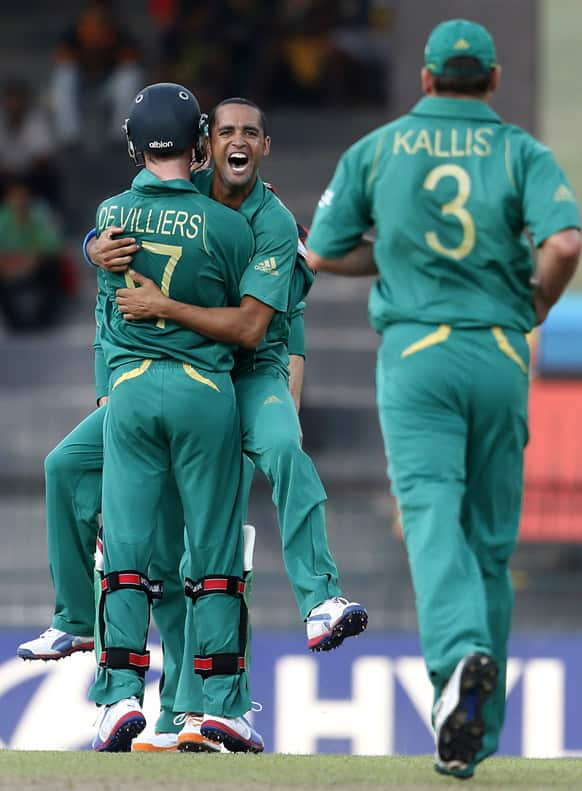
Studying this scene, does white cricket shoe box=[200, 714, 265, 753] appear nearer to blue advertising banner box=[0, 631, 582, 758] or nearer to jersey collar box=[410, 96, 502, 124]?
jersey collar box=[410, 96, 502, 124]

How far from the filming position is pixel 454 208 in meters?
5.06

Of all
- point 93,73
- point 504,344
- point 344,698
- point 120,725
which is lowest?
point 344,698

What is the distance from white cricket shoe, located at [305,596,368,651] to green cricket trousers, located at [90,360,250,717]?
348 millimetres

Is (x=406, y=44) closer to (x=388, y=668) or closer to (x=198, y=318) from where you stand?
(x=388, y=668)

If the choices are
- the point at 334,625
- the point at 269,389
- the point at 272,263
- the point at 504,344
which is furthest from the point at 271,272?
the point at 334,625

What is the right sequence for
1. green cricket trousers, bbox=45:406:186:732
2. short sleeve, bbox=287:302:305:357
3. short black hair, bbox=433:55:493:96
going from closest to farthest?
1. short black hair, bbox=433:55:493:96
2. green cricket trousers, bbox=45:406:186:732
3. short sleeve, bbox=287:302:305:357

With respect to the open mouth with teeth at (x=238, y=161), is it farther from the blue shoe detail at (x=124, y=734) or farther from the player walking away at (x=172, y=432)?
the blue shoe detail at (x=124, y=734)

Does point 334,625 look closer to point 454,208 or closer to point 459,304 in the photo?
point 459,304

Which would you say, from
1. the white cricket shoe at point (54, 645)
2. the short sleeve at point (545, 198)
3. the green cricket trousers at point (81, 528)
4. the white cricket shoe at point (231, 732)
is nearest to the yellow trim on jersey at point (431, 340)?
the short sleeve at point (545, 198)

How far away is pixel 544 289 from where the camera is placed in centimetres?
514

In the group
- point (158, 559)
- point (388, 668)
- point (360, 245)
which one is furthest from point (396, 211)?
point (388, 668)

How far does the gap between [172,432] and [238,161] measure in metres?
0.94

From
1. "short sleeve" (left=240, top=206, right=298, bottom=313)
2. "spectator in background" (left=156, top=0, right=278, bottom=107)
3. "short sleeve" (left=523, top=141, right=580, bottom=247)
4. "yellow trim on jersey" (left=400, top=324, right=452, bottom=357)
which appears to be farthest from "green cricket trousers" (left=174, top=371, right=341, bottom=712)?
"spectator in background" (left=156, top=0, right=278, bottom=107)

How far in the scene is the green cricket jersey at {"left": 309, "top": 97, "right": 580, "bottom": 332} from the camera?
16.6ft
